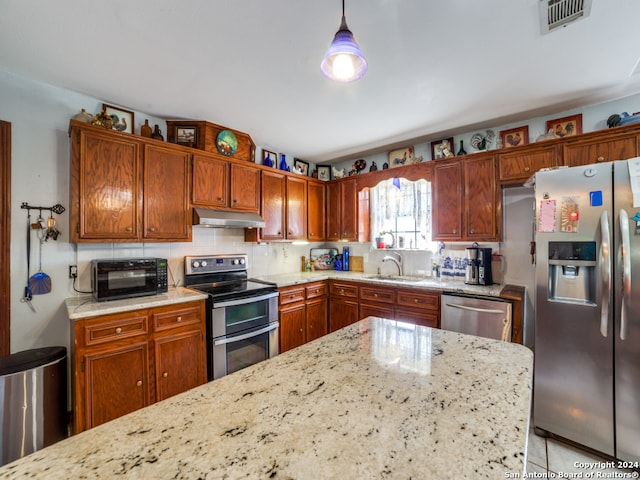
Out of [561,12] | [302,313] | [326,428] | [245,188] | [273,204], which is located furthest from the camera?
[273,204]

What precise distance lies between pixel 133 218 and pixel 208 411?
2.18m

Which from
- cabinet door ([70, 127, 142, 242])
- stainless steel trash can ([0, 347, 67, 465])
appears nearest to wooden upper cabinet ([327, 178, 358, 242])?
cabinet door ([70, 127, 142, 242])

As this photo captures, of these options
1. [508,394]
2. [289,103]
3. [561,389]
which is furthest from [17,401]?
[561,389]

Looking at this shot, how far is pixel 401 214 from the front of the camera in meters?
3.71

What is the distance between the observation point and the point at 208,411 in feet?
2.44

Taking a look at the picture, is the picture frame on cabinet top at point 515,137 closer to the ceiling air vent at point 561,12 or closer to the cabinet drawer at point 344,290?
the ceiling air vent at point 561,12

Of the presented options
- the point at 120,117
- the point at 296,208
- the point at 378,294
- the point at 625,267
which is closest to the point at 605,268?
the point at 625,267

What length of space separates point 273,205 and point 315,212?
2.51ft

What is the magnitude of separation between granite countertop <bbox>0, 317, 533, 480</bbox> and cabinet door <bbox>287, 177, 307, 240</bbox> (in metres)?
2.71

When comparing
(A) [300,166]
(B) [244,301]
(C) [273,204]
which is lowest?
(B) [244,301]

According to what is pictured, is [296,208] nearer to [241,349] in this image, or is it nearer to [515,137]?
[241,349]

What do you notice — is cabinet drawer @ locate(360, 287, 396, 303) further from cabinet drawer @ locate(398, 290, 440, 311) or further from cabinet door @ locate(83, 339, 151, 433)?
cabinet door @ locate(83, 339, 151, 433)

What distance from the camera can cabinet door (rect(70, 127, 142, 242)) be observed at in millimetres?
2119

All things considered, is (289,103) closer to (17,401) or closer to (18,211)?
(18,211)
